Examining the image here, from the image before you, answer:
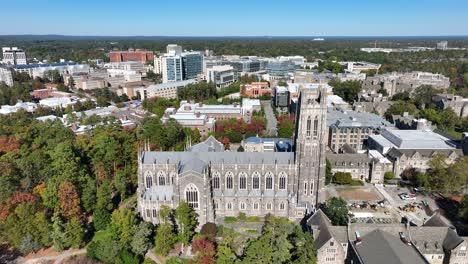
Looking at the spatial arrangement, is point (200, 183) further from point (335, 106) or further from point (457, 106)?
point (457, 106)

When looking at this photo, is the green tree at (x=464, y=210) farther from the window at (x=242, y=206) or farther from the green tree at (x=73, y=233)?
the green tree at (x=73, y=233)

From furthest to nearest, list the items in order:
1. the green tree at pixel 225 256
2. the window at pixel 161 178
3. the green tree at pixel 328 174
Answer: the green tree at pixel 328 174
the window at pixel 161 178
the green tree at pixel 225 256

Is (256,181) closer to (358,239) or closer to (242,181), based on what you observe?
(242,181)

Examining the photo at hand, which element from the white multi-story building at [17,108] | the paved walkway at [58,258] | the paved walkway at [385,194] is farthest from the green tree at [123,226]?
the white multi-story building at [17,108]

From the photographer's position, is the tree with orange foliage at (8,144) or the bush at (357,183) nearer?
the bush at (357,183)

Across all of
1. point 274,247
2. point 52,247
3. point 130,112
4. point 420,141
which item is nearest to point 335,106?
point 420,141

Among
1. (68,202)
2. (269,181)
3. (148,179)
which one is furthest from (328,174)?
(68,202)
